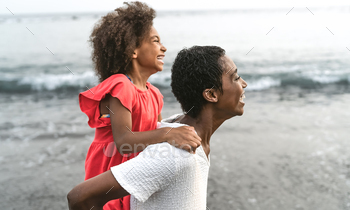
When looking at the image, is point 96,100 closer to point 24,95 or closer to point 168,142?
point 168,142

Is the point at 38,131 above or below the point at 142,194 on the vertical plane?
below

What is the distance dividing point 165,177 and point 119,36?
3.27 feet

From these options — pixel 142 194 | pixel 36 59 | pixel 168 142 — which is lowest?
pixel 36 59

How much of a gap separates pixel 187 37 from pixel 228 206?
13884 millimetres

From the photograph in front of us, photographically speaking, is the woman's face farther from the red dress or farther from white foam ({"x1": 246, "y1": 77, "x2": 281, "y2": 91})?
white foam ({"x1": 246, "y1": 77, "x2": 281, "y2": 91})

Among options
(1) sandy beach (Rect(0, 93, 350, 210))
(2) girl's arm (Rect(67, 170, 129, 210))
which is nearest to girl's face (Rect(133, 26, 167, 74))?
(2) girl's arm (Rect(67, 170, 129, 210))

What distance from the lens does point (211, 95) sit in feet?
5.57

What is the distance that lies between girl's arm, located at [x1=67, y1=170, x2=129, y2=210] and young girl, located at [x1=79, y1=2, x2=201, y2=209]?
0.33m

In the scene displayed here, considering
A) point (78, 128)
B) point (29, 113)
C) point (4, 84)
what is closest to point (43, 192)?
point (78, 128)

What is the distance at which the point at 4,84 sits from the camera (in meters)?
10.0

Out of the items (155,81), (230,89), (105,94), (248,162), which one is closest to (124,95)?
(105,94)

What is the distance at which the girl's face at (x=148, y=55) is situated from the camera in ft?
6.89

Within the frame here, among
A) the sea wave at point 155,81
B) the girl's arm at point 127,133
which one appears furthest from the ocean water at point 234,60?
the girl's arm at point 127,133

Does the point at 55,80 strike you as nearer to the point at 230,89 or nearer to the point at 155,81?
the point at 155,81
